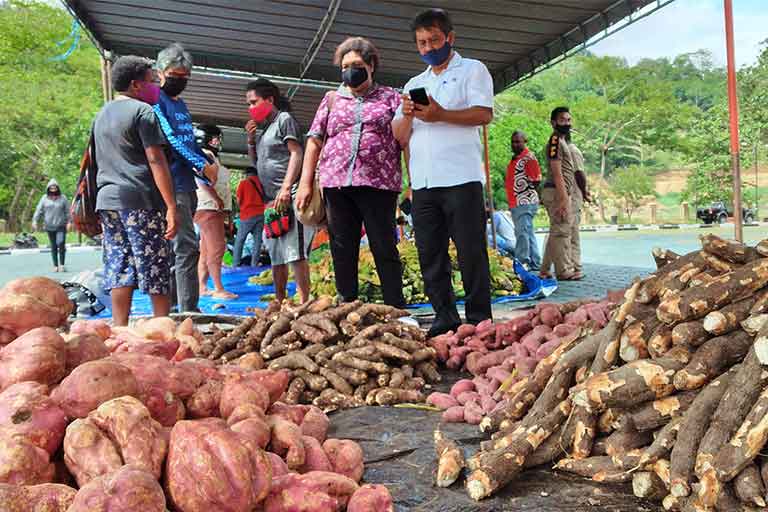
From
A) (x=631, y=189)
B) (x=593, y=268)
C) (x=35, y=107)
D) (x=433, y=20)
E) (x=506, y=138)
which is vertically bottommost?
(x=593, y=268)

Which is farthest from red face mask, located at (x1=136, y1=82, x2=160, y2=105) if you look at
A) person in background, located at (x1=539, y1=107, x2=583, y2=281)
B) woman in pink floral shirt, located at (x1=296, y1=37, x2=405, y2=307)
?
person in background, located at (x1=539, y1=107, x2=583, y2=281)

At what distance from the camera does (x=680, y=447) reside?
67.0 inches

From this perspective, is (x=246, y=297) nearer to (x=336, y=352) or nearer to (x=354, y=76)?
(x=354, y=76)

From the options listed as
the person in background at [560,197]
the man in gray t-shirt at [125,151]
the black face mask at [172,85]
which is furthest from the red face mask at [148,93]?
the person in background at [560,197]

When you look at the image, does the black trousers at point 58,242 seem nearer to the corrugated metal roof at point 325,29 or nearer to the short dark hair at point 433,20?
the corrugated metal roof at point 325,29

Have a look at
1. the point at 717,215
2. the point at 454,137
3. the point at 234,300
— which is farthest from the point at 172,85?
the point at 717,215

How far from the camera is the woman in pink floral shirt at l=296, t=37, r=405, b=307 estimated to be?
4.05 m

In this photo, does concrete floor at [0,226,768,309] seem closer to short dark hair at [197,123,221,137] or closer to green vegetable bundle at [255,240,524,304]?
green vegetable bundle at [255,240,524,304]

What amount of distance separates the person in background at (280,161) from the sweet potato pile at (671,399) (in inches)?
123

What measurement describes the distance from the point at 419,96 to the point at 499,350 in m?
1.47

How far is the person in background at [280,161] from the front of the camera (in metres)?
4.88

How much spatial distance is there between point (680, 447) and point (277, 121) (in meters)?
3.96

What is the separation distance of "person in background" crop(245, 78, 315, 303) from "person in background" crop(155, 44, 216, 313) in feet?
1.87

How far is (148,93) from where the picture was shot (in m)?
3.98
